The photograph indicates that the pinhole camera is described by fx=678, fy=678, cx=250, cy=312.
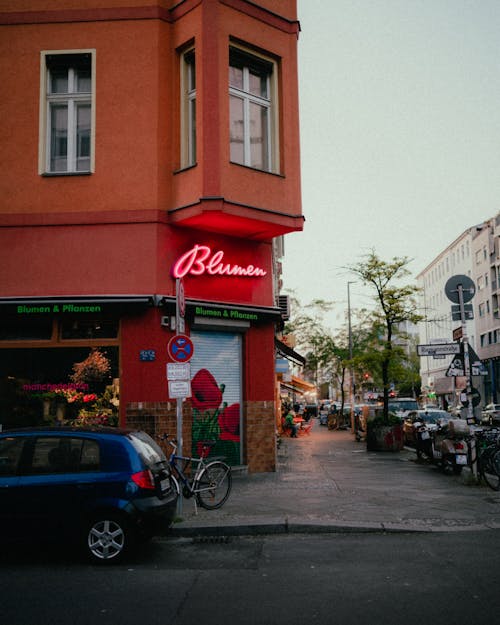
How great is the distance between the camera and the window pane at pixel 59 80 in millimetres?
14836

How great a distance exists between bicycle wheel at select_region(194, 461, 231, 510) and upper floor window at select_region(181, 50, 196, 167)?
22.2 ft

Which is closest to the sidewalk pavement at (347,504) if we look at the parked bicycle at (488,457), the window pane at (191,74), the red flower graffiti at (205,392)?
the parked bicycle at (488,457)

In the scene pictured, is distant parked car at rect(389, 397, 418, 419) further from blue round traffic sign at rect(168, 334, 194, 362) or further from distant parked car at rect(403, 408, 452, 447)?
blue round traffic sign at rect(168, 334, 194, 362)

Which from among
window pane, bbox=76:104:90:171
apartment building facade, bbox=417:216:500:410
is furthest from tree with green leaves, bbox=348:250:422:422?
apartment building facade, bbox=417:216:500:410

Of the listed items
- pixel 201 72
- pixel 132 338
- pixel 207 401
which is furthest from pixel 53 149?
pixel 207 401

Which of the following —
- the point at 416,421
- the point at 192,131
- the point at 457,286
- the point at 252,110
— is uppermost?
the point at 252,110

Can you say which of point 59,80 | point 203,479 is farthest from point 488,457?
point 59,80

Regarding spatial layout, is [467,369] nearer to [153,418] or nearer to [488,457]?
[488,457]

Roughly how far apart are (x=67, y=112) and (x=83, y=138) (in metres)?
0.69

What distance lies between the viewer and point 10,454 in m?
7.89

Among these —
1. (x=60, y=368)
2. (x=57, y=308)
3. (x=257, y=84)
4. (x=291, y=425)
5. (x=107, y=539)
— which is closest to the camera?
(x=107, y=539)

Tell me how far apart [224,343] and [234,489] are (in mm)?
3644

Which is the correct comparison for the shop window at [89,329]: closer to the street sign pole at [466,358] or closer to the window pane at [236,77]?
the window pane at [236,77]

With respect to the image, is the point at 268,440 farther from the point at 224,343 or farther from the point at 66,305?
the point at 66,305
